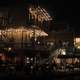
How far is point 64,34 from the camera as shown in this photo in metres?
65.1

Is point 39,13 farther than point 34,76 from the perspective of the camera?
Yes

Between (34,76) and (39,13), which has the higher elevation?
(39,13)

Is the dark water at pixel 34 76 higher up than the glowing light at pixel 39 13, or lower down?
lower down

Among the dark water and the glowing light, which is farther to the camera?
the glowing light

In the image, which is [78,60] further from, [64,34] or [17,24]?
[64,34]

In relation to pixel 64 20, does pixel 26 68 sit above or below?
A: below

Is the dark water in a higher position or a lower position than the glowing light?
lower

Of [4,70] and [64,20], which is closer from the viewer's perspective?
[4,70]

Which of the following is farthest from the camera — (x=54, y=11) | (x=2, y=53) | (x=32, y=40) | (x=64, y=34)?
(x=54, y=11)

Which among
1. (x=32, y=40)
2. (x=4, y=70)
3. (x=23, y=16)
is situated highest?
(x=23, y=16)

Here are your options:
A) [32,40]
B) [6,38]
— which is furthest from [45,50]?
[6,38]

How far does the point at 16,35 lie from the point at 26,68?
331 inches

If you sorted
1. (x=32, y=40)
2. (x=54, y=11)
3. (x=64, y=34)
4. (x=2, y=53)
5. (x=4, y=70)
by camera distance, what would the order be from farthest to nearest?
(x=54, y=11), (x=64, y=34), (x=32, y=40), (x=2, y=53), (x=4, y=70)

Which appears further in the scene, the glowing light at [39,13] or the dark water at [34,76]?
the glowing light at [39,13]
